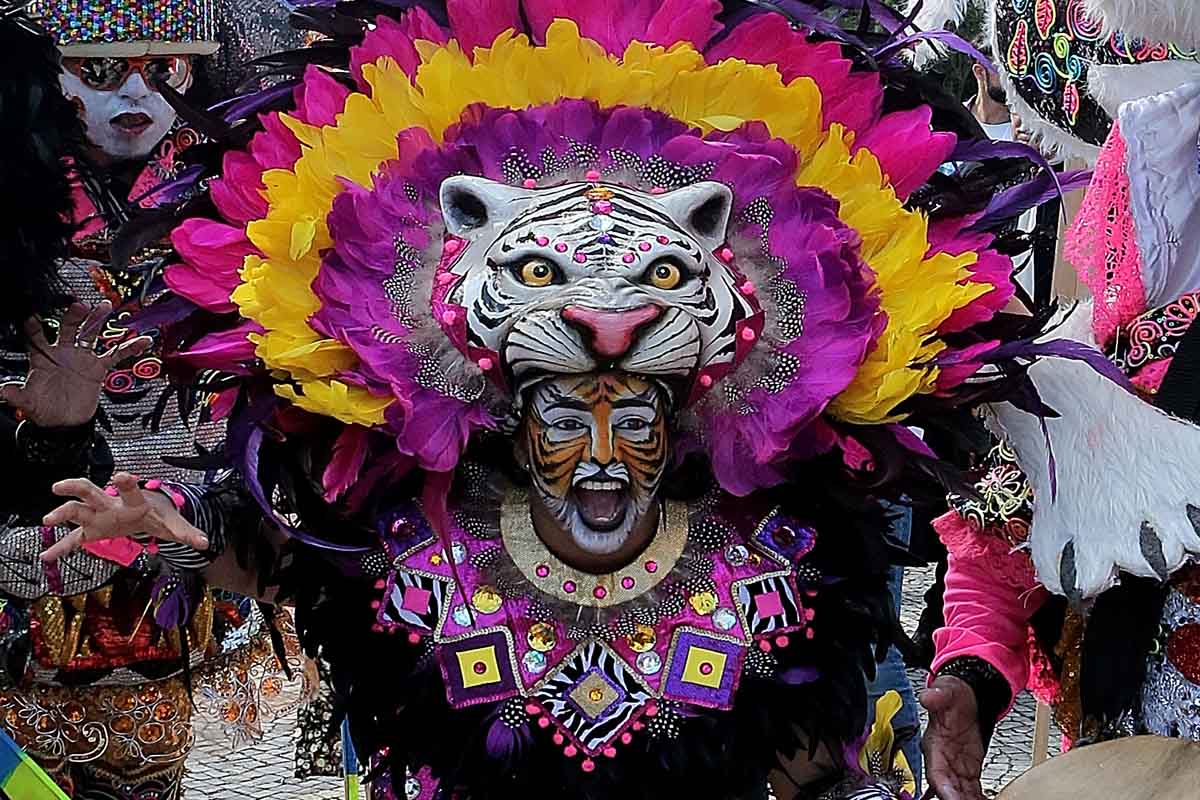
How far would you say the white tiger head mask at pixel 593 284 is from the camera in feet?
6.07

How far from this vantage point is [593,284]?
185 cm

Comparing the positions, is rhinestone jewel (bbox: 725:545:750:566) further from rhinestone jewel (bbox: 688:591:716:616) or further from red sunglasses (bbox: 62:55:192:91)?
red sunglasses (bbox: 62:55:192:91)

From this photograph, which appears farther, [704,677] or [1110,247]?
[1110,247]

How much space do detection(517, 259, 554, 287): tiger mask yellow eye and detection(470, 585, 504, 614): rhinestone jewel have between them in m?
0.37

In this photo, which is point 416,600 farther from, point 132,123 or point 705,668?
point 132,123

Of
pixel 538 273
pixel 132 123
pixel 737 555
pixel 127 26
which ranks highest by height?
pixel 538 273

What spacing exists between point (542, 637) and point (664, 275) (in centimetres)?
44

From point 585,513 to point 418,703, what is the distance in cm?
29

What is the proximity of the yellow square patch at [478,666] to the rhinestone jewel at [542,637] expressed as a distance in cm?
5

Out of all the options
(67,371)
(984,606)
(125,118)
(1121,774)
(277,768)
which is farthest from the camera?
(277,768)

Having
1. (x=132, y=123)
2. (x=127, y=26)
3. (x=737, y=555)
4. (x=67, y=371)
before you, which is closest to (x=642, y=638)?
(x=737, y=555)

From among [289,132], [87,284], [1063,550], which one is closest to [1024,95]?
[1063,550]

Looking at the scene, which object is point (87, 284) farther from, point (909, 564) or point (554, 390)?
point (909, 564)

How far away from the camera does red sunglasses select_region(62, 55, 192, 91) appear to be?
3.05 m
